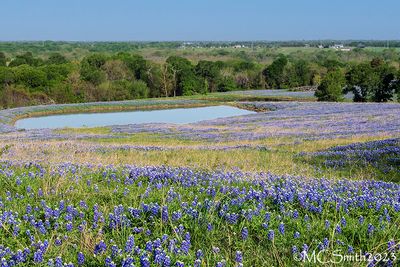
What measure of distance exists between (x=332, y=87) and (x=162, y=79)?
153 feet

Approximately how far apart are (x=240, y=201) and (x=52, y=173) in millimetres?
3731

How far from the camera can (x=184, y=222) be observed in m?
5.25

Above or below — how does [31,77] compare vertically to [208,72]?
above

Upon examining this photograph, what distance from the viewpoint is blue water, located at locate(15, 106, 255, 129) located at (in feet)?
181

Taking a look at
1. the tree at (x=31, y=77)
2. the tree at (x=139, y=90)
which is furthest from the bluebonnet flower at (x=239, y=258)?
the tree at (x=139, y=90)

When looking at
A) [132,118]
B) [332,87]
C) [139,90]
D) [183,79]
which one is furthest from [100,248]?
[183,79]

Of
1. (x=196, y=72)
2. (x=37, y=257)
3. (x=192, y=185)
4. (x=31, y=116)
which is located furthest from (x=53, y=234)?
(x=196, y=72)

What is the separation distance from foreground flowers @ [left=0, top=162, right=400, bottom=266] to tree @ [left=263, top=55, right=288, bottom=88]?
371 ft

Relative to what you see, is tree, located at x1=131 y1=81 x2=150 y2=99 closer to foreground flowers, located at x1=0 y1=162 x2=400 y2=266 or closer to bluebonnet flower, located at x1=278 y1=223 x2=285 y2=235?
foreground flowers, located at x1=0 y1=162 x2=400 y2=266

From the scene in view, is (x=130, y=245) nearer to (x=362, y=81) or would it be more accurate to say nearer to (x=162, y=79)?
(x=362, y=81)

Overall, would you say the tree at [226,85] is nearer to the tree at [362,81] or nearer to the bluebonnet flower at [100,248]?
the tree at [362,81]

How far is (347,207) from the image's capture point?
19.7 ft

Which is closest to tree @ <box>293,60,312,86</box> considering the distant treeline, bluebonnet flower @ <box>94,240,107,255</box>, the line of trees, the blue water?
the distant treeline

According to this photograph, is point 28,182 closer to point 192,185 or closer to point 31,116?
point 192,185
